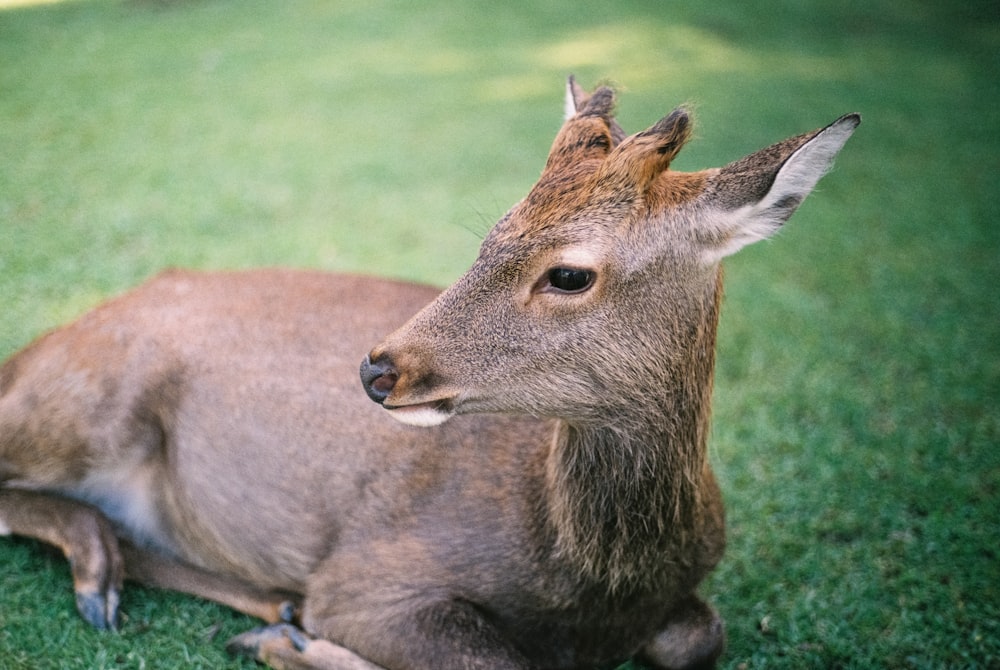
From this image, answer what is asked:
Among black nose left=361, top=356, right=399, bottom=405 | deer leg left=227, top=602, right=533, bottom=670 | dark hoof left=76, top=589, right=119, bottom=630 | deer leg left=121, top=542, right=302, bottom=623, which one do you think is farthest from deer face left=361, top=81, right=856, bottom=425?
dark hoof left=76, top=589, right=119, bottom=630

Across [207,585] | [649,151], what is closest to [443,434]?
[207,585]

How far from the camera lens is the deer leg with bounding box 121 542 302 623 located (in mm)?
3180

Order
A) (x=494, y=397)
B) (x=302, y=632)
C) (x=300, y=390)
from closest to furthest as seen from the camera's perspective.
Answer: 1. (x=494, y=397)
2. (x=302, y=632)
3. (x=300, y=390)

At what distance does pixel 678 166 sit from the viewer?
7367mm

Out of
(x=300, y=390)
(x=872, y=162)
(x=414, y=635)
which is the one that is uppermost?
(x=300, y=390)

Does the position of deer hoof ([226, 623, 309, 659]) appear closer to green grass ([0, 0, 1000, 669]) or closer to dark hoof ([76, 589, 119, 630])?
green grass ([0, 0, 1000, 669])

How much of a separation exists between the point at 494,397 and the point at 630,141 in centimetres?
84

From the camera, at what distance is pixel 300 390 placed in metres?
3.24

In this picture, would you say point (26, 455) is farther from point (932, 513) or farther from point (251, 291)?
point (932, 513)

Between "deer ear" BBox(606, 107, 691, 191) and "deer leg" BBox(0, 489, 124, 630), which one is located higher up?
"deer ear" BBox(606, 107, 691, 191)

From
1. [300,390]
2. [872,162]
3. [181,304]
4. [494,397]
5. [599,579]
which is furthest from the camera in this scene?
[872,162]

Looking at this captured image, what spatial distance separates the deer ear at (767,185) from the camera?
87.6 inches

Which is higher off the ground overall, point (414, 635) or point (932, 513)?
point (414, 635)

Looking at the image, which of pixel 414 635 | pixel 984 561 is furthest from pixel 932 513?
pixel 414 635
